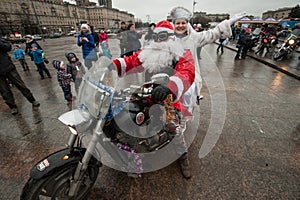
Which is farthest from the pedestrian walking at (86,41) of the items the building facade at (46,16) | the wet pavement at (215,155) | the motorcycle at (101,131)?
the building facade at (46,16)

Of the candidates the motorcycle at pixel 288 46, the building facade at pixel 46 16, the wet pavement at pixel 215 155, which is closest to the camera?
the wet pavement at pixel 215 155

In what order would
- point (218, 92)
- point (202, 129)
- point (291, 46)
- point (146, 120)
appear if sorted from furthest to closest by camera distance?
1. point (291, 46)
2. point (218, 92)
3. point (202, 129)
4. point (146, 120)

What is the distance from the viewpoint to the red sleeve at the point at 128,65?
1.87 metres

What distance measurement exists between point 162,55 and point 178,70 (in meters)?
0.24

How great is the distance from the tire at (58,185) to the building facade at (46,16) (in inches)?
1519

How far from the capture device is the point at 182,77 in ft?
5.02

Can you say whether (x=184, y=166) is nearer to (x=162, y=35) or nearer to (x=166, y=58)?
(x=166, y=58)

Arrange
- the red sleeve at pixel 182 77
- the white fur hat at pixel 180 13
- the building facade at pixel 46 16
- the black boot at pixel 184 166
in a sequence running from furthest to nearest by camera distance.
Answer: the building facade at pixel 46 16, the white fur hat at pixel 180 13, the black boot at pixel 184 166, the red sleeve at pixel 182 77

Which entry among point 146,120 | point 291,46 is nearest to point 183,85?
point 146,120

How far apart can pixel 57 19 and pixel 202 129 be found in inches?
3734

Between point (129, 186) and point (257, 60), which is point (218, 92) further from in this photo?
point (257, 60)

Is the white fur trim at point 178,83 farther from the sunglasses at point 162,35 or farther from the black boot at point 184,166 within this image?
the black boot at point 184,166

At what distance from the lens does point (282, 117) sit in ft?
10.8

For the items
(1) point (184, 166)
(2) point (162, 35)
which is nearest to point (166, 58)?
(2) point (162, 35)
